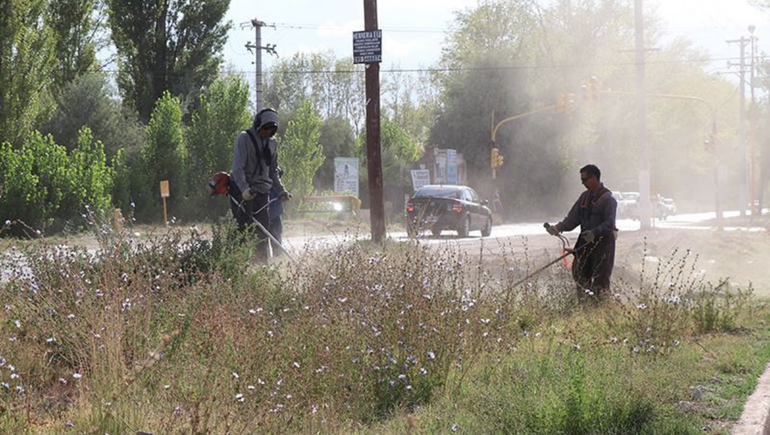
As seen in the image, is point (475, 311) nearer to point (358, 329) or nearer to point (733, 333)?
point (358, 329)

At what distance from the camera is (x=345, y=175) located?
47781 mm

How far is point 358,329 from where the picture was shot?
6043 mm

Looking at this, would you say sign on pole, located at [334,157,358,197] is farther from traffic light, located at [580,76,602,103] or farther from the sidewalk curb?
the sidewalk curb

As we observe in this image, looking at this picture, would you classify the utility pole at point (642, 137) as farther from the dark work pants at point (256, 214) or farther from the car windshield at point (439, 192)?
the dark work pants at point (256, 214)

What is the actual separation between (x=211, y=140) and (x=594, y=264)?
29726 millimetres

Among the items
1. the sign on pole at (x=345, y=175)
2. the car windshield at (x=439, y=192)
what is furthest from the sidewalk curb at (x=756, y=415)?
the sign on pole at (x=345, y=175)

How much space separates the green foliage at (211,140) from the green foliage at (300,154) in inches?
142

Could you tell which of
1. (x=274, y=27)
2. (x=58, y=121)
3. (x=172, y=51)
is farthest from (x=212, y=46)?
(x=58, y=121)

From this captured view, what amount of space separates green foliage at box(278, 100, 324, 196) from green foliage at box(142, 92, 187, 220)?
6.26 metres

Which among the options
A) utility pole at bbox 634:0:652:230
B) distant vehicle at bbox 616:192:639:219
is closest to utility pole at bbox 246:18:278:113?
utility pole at bbox 634:0:652:230

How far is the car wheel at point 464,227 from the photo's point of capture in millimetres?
30172

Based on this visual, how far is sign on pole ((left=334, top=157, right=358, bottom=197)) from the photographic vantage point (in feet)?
156

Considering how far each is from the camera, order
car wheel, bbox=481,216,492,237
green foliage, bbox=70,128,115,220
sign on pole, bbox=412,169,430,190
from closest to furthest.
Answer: green foliage, bbox=70,128,115,220
car wheel, bbox=481,216,492,237
sign on pole, bbox=412,169,430,190

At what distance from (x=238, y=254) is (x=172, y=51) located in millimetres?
37130
